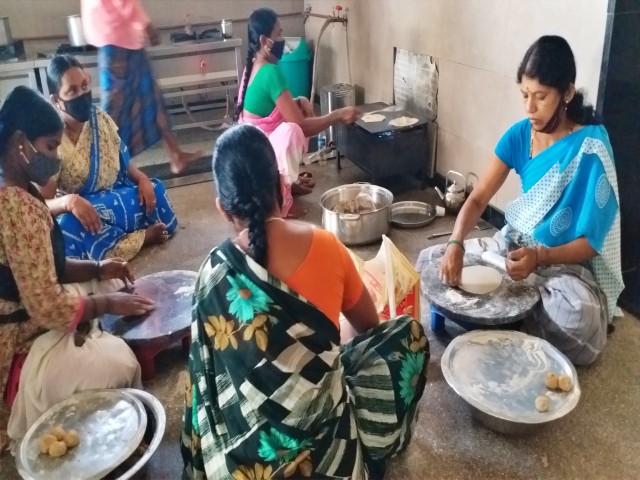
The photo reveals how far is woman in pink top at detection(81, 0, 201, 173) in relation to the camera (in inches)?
77.5

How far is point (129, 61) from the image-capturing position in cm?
207

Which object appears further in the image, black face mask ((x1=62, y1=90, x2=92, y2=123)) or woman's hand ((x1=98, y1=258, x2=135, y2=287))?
black face mask ((x1=62, y1=90, x2=92, y2=123))

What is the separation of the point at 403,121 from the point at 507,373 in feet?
6.42

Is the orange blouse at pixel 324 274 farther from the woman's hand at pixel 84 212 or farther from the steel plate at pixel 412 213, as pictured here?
the steel plate at pixel 412 213

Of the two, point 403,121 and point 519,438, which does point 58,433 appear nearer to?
point 519,438

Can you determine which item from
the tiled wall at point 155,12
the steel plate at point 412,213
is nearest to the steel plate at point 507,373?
the steel plate at point 412,213

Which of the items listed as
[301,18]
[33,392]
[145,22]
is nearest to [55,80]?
[145,22]

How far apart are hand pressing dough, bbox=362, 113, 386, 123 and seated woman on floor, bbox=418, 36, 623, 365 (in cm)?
140

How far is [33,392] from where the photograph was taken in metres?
1.79

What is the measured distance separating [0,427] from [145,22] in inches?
54.0

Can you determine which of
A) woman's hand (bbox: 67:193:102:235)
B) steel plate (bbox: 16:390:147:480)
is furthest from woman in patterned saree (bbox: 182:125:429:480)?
woman's hand (bbox: 67:193:102:235)

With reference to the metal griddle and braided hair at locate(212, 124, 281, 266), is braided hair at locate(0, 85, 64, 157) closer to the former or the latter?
braided hair at locate(212, 124, 281, 266)

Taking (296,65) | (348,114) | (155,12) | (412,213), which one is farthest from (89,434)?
(155,12)

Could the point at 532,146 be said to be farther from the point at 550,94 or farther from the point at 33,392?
the point at 33,392
